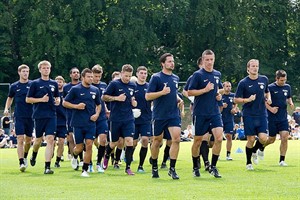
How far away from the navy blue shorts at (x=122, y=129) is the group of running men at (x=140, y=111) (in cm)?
2

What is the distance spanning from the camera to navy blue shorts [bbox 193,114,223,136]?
17141mm

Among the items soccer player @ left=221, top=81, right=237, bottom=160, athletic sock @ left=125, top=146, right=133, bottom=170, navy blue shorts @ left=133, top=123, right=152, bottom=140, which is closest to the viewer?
athletic sock @ left=125, top=146, right=133, bottom=170

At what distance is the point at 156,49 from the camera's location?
6325 cm

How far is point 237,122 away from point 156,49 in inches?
743

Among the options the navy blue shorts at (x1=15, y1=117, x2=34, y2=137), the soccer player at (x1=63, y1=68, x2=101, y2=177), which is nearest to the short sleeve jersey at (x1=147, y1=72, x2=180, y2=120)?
the soccer player at (x1=63, y1=68, x2=101, y2=177)

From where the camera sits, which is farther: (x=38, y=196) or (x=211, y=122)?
(x=211, y=122)

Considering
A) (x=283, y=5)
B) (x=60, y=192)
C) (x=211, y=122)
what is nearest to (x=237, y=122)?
(x=283, y=5)

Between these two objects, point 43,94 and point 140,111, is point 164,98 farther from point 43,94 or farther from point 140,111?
point 43,94

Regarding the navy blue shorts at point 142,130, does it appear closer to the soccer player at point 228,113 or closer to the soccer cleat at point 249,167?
the soccer cleat at point 249,167

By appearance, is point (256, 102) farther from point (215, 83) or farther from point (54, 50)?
point (54, 50)

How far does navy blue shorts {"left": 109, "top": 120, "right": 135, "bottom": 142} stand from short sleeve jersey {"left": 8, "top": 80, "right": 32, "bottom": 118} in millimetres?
2662

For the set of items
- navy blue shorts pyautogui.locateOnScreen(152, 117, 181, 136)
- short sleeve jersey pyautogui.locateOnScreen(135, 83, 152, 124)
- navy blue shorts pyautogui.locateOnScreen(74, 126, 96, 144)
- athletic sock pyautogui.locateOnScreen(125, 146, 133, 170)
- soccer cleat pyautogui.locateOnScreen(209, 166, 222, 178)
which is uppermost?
short sleeve jersey pyautogui.locateOnScreen(135, 83, 152, 124)

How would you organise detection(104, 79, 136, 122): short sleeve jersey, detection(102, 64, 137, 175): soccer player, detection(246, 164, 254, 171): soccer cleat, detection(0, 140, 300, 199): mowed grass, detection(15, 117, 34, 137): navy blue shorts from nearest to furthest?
detection(0, 140, 300, 199): mowed grass
detection(102, 64, 137, 175): soccer player
detection(104, 79, 136, 122): short sleeve jersey
detection(246, 164, 254, 171): soccer cleat
detection(15, 117, 34, 137): navy blue shorts

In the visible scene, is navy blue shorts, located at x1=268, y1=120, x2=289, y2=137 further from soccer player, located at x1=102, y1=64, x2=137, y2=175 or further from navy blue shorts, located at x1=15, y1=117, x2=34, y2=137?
navy blue shorts, located at x1=15, y1=117, x2=34, y2=137
